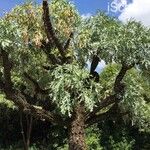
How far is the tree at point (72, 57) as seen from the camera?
1725cm

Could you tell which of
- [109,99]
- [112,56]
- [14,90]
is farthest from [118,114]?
[14,90]

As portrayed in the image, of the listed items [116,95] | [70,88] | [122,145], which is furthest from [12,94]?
[122,145]

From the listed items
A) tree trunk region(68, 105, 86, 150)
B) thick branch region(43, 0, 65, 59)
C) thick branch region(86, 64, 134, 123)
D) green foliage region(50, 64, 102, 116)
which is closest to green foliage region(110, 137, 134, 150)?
thick branch region(86, 64, 134, 123)

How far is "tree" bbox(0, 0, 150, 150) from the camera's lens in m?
17.2

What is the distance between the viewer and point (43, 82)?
21422mm

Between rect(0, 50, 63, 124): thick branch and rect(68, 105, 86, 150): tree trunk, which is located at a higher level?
rect(0, 50, 63, 124): thick branch

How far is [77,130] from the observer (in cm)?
1828

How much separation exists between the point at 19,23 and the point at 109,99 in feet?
12.7

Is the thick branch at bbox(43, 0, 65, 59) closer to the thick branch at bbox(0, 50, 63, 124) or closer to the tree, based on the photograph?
the tree

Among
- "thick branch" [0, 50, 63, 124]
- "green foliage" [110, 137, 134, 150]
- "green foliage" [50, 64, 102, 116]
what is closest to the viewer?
"thick branch" [0, 50, 63, 124]

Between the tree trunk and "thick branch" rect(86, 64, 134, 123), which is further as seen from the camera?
"thick branch" rect(86, 64, 134, 123)

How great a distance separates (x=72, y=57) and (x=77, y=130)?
241cm

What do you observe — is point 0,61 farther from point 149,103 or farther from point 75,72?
point 149,103

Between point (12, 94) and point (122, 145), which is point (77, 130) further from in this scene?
point (122, 145)
